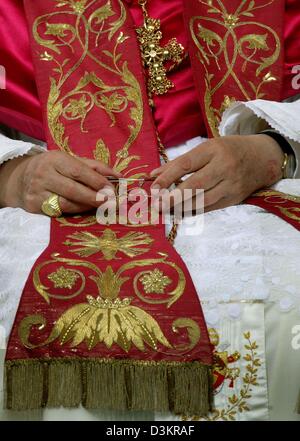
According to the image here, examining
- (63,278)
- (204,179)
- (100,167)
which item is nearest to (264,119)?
(204,179)

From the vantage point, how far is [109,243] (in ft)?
5.04

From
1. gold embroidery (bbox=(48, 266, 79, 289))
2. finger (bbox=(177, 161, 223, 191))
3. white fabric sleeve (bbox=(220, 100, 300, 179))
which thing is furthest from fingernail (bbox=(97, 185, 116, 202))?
white fabric sleeve (bbox=(220, 100, 300, 179))

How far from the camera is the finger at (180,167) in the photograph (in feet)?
5.32

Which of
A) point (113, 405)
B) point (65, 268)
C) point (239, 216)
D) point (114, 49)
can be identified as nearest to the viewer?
point (113, 405)

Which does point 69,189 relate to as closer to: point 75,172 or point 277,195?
point 75,172

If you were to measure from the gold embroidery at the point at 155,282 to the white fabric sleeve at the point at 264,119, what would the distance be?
0.50m

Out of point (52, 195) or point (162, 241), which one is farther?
point (52, 195)

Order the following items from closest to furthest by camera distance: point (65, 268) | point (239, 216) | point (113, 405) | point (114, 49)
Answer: point (113, 405)
point (65, 268)
point (239, 216)
point (114, 49)

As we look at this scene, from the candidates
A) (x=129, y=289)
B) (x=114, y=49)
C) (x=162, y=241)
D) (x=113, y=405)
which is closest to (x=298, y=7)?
(x=114, y=49)

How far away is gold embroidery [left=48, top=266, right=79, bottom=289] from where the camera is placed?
142 cm

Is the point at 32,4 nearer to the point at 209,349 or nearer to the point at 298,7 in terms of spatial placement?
the point at 298,7

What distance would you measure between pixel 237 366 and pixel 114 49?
87cm

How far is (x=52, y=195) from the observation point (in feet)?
5.46

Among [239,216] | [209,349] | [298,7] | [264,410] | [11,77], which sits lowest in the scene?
[264,410]
